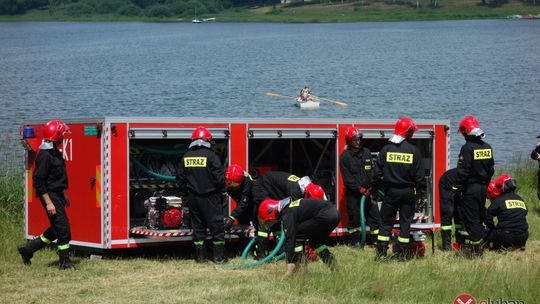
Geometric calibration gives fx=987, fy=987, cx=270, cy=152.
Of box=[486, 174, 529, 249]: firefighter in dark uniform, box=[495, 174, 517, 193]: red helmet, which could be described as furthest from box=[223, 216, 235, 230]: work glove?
box=[495, 174, 517, 193]: red helmet

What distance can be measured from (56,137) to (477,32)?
96327 mm

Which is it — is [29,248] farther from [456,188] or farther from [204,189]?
[456,188]

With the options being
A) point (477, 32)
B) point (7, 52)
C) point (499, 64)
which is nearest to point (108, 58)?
point (7, 52)

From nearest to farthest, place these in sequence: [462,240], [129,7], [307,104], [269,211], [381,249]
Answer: [269,211] → [381,249] → [462,240] → [307,104] → [129,7]

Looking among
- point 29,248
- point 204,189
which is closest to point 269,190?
point 204,189

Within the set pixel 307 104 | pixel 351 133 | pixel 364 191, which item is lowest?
pixel 307 104

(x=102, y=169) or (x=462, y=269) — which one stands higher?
(x=102, y=169)

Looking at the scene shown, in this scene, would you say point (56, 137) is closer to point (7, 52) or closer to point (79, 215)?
point (79, 215)

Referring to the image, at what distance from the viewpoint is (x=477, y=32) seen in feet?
341

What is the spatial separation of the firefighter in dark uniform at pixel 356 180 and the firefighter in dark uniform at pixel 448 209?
2.90 ft

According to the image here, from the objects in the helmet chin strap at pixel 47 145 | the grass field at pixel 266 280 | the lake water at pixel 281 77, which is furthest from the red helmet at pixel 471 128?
the lake water at pixel 281 77

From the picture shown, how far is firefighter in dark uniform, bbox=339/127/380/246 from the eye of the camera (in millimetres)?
13258

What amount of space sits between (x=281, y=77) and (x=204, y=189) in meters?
50.1

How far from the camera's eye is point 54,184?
11.4m
